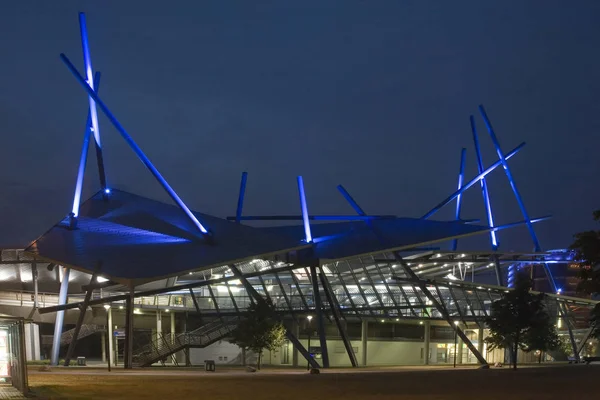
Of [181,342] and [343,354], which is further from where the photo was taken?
[343,354]

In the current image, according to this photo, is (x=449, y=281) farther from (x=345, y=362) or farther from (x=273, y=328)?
(x=273, y=328)

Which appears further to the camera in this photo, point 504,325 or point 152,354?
point 152,354

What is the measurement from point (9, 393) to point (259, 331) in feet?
96.4

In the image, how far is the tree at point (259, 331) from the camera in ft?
165

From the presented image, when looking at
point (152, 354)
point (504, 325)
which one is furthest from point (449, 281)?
point (152, 354)

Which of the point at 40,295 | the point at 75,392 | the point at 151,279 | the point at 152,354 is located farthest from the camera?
the point at 40,295

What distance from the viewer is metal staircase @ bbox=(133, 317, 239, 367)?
174 ft

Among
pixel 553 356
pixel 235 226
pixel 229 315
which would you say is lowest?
pixel 553 356

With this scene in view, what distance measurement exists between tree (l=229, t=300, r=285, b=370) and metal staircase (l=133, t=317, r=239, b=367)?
4.31 m

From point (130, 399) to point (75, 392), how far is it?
3093 mm

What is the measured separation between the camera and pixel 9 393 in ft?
71.7

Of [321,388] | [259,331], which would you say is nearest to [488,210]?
[259,331]

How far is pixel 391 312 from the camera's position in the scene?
2505 inches

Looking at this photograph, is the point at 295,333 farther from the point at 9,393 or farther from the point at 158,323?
the point at 9,393
